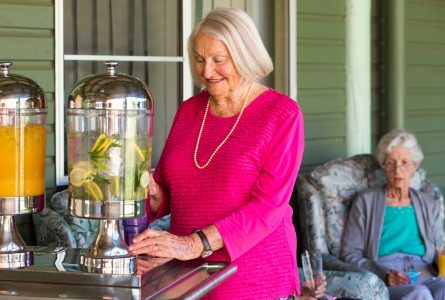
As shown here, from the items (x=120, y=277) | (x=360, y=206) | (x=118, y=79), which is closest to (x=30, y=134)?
(x=118, y=79)

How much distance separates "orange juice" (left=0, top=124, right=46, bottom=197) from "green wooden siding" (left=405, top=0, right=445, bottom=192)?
14.7 feet

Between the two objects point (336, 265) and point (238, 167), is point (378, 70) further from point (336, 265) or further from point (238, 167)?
point (238, 167)

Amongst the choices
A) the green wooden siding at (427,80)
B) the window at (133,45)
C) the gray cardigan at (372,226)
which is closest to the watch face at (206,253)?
the window at (133,45)

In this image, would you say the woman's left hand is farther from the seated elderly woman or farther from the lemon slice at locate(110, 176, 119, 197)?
the seated elderly woman

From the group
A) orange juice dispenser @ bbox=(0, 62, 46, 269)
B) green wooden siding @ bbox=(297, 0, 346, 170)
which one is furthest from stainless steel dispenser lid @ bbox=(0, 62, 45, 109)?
green wooden siding @ bbox=(297, 0, 346, 170)

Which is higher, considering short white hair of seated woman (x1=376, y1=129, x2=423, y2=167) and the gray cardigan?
short white hair of seated woman (x1=376, y1=129, x2=423, y2=167)

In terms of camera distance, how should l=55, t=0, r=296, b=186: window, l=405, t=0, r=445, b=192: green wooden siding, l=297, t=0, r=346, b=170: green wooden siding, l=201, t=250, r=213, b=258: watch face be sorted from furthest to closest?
l=405, t=0, r=445, b=192: green wooden siding, l=297, t=0, r=346, b=170: green wooden siding, l=55, t=0, r=296, b=186: window, l=201, t=250, r=213, b=258: watch face

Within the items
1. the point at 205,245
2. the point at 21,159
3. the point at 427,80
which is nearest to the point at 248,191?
the point at 205,245

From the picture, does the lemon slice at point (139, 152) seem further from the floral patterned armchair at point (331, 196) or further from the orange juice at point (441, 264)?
the orange juice at point (441, 264)

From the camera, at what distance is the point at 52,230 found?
432 cm

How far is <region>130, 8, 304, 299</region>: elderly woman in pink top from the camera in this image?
9.87 feet

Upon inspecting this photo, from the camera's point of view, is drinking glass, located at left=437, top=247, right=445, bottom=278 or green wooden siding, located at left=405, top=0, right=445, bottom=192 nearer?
drinking glass, located at left=437, top=247, right=445, bottom=278

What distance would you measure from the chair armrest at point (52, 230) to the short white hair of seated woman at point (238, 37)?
1402mm

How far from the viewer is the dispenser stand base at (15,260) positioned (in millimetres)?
2633
